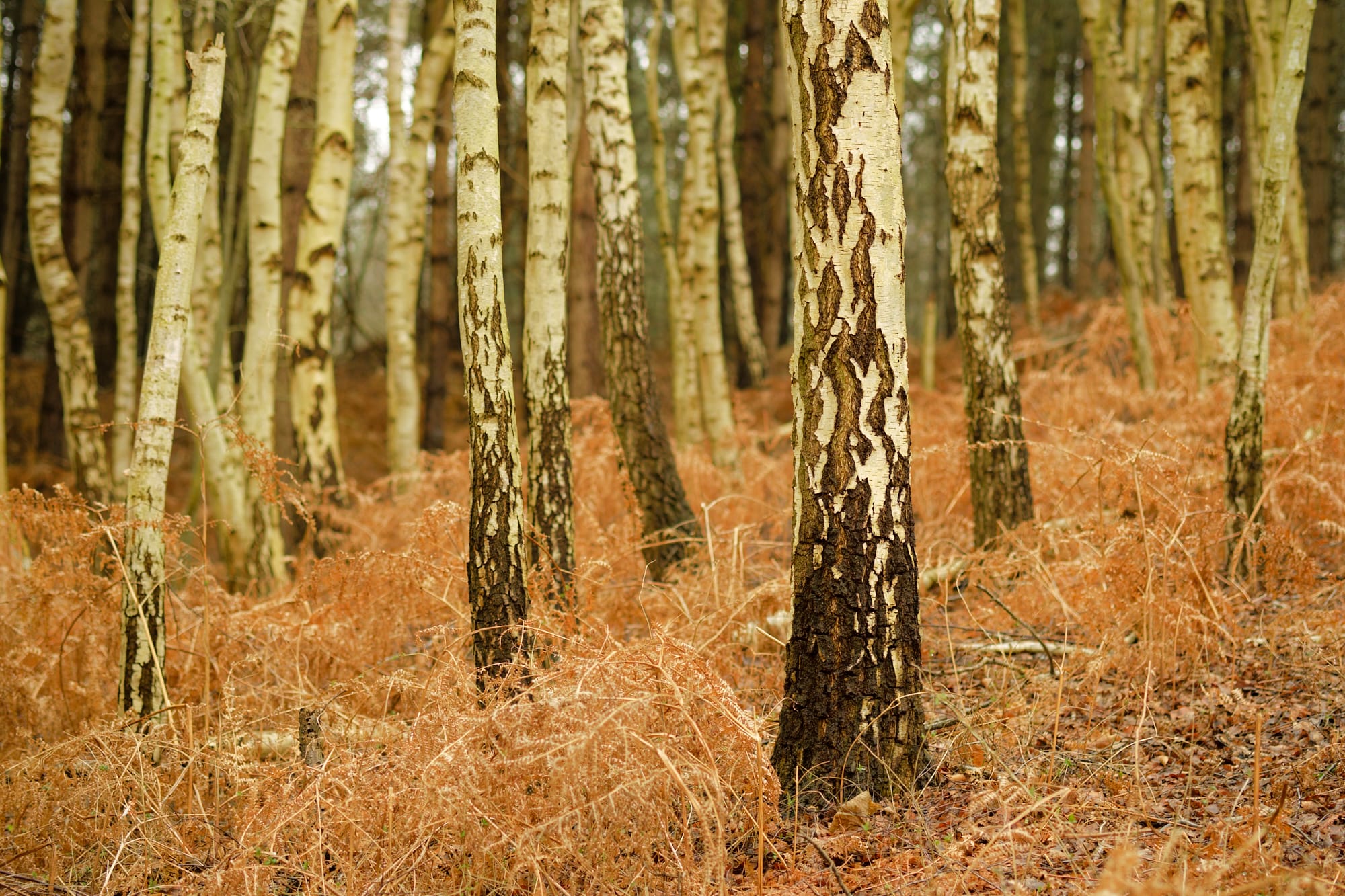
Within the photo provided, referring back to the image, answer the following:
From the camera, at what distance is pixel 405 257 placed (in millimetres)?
8375

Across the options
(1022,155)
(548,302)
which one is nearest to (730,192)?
(1022,155)

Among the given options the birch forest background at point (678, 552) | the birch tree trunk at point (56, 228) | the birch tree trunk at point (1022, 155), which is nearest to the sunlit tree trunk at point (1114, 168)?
the birch forest background at point (678, 552)

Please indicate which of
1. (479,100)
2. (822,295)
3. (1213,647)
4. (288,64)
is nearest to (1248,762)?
(1213,647)

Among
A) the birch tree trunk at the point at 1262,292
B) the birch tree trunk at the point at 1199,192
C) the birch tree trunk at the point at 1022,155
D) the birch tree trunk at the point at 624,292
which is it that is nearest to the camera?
the birch tree trunk at the point at 1262,292

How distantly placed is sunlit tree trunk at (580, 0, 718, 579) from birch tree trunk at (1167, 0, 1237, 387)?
4.35 meters

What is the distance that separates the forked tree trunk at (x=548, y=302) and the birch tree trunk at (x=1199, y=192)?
5.01 m

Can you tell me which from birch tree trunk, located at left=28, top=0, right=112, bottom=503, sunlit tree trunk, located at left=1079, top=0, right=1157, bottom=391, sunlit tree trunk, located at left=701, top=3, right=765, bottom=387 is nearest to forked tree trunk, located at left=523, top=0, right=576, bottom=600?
birch tree trunk, located at left=28, top=0, right=112, bottom=503

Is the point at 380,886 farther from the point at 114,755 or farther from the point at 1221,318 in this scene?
the point at 1221,318

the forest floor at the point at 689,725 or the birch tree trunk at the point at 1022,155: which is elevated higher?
the birch tree trunk at the point at 1022,155

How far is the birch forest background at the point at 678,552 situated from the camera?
271 centimetres

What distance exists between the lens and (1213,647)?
387 centimetres

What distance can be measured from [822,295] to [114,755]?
2.88 metres

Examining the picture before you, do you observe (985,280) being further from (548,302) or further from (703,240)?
(703,240)

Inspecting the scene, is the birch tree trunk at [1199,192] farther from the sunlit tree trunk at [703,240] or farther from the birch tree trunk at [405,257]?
the birch tree trunk at [405,257]
